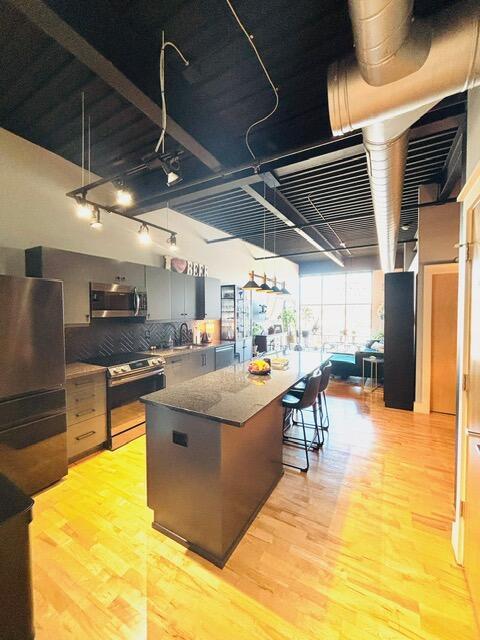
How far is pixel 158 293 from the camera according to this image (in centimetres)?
409

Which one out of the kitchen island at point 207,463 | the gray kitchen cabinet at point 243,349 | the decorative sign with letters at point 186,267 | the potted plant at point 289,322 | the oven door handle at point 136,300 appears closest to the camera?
the kitchen island at point 207,463

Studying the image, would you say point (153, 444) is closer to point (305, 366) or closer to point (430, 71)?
point (305, 366)

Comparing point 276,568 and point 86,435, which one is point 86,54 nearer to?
point 86,435

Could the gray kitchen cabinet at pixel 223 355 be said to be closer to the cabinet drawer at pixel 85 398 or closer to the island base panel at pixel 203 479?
the cabinet drawer at pixel 85 398

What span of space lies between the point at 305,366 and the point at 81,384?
258 cm

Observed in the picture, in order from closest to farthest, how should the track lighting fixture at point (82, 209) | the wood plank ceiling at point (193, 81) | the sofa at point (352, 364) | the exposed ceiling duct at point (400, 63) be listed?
the exposed ceiling duct at point (400, 63), the wood plank ceiling at point (193, 81), the track lighting fixture at point (82, 209), the sofa at point (352, 364)

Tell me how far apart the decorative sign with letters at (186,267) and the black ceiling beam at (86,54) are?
104 inches

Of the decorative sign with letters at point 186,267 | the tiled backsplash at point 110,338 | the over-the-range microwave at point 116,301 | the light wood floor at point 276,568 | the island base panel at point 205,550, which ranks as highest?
the decorative sign with letters at point 186,267

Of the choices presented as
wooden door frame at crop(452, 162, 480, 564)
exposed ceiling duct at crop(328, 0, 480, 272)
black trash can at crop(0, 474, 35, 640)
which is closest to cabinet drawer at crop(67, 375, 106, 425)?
black trash can at crop(0, 474, 35, 640)

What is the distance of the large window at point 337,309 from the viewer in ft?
33.1

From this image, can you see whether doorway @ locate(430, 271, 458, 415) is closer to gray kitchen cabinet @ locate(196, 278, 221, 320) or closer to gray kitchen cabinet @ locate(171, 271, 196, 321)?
gray kitchen cabinet @ locate(196, 278, 221, 320)

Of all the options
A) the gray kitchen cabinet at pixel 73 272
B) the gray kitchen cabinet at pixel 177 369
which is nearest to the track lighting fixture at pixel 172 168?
the gray kitchen cabinet at pixel 73 272

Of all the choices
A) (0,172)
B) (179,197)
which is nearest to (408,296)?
(179,197)

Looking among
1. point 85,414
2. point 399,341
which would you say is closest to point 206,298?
point 85,414
